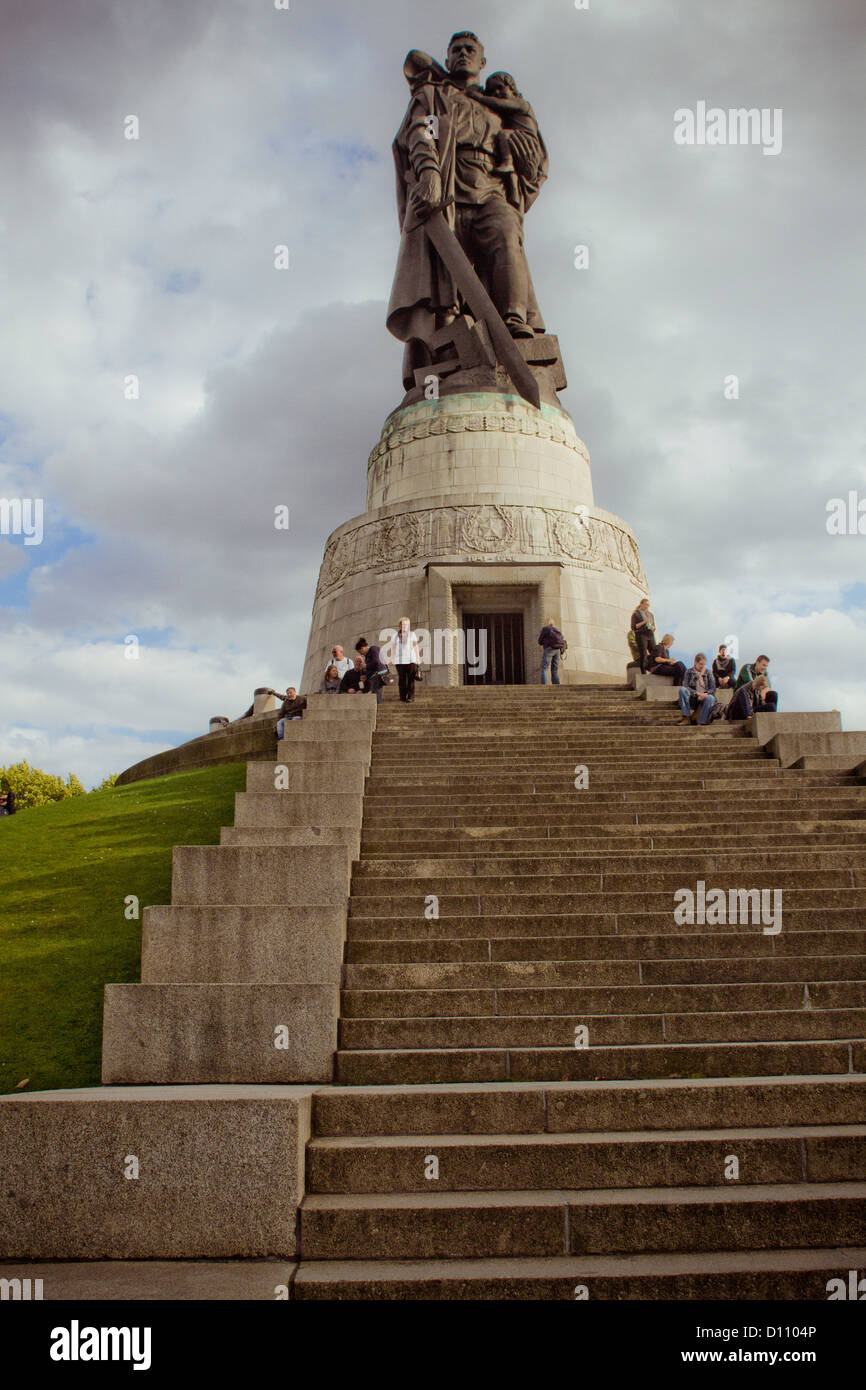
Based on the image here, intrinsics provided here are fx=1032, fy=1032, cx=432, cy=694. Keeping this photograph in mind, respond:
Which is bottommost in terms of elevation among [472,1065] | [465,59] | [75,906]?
[472,1065]

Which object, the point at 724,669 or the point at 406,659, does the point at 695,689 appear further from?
the point at 406,659

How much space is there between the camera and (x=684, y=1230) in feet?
17.4

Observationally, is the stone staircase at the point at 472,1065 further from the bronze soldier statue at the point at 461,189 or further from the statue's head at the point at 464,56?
the statue's head at the point at 464,56

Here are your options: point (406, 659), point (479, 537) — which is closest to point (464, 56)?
point (479, 537)

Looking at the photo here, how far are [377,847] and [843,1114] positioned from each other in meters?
5.28

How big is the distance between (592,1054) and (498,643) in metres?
19.1

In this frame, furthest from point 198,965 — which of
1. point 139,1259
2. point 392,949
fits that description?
point 139,1259

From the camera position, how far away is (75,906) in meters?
10.3

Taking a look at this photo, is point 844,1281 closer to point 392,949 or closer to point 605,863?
point 392,949

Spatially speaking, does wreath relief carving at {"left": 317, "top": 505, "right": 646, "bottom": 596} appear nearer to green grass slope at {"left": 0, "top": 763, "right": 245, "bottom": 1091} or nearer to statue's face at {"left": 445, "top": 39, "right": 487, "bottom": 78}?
green grass slope at {"left": 0, "top": 763, "right": 245, "bottom": 1091}

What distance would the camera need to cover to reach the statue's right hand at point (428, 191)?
28.2m

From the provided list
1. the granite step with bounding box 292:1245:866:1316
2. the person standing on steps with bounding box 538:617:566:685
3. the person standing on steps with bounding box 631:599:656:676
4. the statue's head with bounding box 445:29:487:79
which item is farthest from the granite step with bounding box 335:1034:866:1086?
the statue's head with bounding box 445:29:487:79

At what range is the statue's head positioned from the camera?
30.0m

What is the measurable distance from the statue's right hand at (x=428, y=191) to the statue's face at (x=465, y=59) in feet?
13.3
